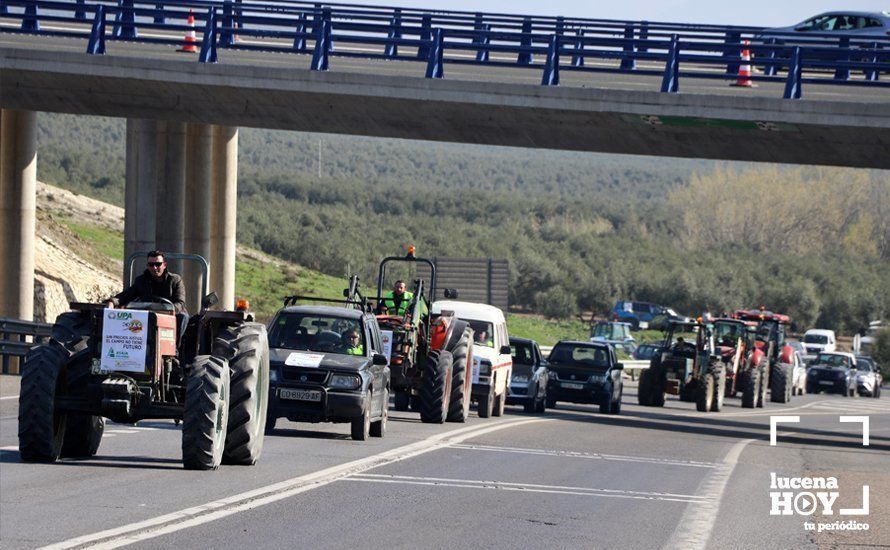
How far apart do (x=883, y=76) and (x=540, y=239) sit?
7596 cm

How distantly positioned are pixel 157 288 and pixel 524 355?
17.0 m

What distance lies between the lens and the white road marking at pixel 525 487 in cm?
1526

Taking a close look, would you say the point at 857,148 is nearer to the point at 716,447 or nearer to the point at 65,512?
the point at 716,447

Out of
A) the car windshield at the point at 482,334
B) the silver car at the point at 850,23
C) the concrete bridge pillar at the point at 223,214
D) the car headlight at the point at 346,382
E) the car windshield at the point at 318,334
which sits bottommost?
the car headlight at the point at 346,382

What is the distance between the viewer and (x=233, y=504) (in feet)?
41.5

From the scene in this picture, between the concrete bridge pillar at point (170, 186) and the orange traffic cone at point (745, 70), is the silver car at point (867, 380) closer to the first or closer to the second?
the orange traffic cone at point (745, 70)

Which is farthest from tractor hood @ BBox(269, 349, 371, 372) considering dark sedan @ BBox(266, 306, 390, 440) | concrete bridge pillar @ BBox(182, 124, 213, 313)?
concrete bridge pillar @ BBox(182, 124, 213, 313)

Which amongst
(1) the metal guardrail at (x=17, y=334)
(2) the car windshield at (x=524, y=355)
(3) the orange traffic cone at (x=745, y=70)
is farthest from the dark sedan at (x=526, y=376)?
(1) the metal guardrail at (x=17, y=334)

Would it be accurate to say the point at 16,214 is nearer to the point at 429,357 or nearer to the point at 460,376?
the point at 460,376

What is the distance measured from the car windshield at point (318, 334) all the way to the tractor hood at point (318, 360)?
7.7 inches

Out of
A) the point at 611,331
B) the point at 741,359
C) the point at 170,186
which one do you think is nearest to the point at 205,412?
the point at 170,186

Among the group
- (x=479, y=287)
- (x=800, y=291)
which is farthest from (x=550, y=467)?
(x=800, y=291)

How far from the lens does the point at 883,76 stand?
130 feet

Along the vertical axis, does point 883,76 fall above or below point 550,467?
above
